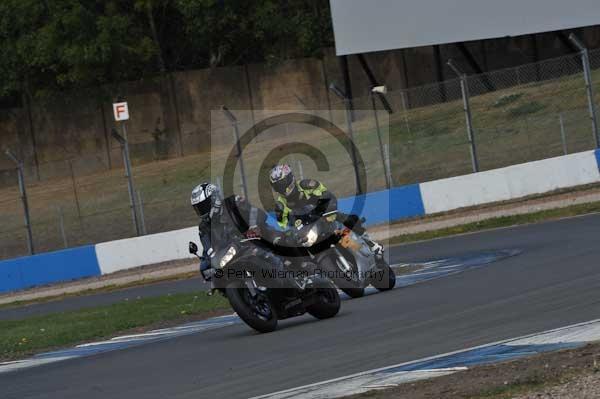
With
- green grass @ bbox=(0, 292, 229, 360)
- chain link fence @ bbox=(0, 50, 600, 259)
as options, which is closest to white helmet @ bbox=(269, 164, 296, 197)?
green grass @ bbox=(0, 292, 229, 360)

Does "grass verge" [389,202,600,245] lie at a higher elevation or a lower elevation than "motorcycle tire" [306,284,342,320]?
lower

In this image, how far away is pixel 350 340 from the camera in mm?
9516

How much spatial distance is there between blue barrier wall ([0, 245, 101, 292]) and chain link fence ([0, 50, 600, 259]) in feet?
5.50

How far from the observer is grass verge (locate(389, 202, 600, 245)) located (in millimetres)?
20000

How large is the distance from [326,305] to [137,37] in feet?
110

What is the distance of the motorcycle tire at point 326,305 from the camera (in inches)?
456

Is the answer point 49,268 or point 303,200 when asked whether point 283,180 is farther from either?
point 49,268

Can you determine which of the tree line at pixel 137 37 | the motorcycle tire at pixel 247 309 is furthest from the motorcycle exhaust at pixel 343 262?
the tree line at pixel 137 37

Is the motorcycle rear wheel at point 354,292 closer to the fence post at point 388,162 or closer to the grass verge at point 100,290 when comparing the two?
the grass verge at point 100,290

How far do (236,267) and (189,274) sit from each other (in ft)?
38.4

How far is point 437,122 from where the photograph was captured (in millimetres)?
28469

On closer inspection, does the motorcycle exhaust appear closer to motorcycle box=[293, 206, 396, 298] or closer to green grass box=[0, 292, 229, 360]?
motorcycle box=[293, 206, 396, 298]

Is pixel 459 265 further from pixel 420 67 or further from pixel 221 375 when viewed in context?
pixel 420 67

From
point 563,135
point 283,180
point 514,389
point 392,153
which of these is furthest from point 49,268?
point 514,389
